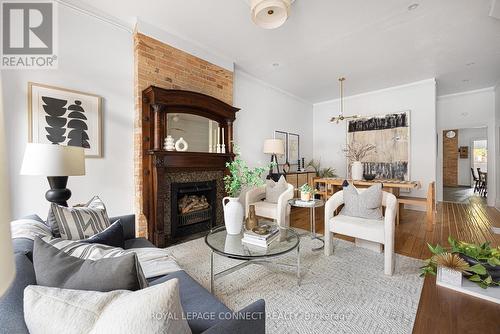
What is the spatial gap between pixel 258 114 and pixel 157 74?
233 centimetres

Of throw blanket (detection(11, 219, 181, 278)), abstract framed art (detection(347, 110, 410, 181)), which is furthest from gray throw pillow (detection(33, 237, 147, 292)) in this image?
abstract framed art (detection(347, 110, 410, 181))

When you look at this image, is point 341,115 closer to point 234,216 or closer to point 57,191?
point 234,216

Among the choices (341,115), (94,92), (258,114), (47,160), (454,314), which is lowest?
(454,314)

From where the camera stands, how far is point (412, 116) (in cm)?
505

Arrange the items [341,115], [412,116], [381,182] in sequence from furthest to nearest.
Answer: [412,116] → [341,115] → [381,182]

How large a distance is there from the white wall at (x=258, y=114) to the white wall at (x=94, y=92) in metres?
2.01

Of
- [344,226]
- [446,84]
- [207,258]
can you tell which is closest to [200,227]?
[207,258]

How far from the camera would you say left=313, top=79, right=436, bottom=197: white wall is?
15.8 ft

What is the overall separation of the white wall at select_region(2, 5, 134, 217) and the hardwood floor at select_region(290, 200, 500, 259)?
9.59 feet

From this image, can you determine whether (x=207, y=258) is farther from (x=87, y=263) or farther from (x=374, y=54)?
(x=374, y=54)

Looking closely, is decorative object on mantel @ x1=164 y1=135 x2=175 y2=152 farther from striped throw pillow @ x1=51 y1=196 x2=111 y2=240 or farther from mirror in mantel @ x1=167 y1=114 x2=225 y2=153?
striped throw pillow @ x1=51 y1=196 x2=111 y2=240

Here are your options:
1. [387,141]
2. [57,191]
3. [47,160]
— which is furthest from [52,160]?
[387,141]

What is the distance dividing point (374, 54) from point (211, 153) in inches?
125

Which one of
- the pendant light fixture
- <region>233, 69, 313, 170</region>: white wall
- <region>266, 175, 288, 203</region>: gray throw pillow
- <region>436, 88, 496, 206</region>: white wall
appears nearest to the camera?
<region>266, 175, 288, 203</region>: gray throw pillow
